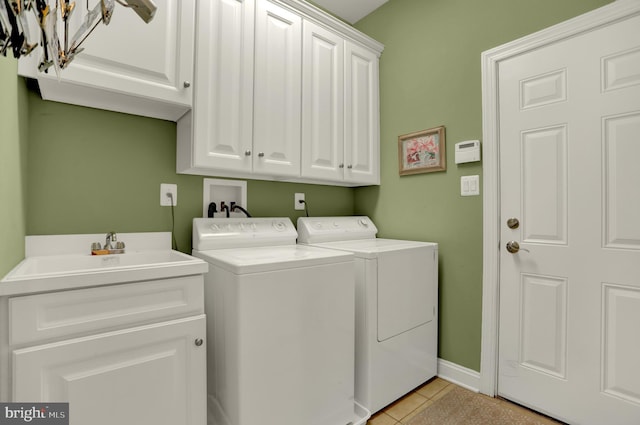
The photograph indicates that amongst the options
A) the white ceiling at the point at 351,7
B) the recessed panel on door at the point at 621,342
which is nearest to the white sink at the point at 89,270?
the recessed panel on door at the point at 621,342

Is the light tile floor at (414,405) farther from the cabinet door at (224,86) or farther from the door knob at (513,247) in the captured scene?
the cabinet door at (224,86)

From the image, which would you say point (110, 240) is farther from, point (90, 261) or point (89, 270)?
point (89, 270)

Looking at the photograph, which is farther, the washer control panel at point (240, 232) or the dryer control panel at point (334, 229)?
the dryer control panel at point (334, 229)

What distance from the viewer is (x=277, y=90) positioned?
1.94 meters

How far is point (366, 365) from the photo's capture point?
5.58 ft

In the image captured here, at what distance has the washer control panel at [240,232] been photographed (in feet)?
5.88

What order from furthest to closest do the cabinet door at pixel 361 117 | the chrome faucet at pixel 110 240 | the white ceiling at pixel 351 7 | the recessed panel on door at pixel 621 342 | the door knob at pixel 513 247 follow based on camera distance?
1. the white ceiling at pixel 351 7
2. the cabinet door at pixel 361 117
3. the door knob at pixel 513 247
4. the chrome faucet at pixel 110 240
5. the recessed panel on door at pixel 621 342

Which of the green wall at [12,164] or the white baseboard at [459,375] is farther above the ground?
the green wall at [12,164]

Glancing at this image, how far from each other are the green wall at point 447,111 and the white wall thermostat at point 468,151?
5cm

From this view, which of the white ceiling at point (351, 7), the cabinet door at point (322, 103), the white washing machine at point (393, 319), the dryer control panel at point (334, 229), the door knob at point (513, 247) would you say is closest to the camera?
the white washing machine at point (393, 319)

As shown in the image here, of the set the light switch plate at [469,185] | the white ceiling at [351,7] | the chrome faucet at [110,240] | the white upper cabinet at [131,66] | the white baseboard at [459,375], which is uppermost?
the white ceiling at [351,7]

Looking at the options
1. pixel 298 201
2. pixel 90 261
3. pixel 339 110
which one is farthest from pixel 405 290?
pixel 90 261

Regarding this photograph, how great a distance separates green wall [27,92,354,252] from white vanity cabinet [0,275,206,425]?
2.24ft

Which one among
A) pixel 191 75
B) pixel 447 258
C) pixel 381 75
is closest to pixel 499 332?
pixel 447 258
